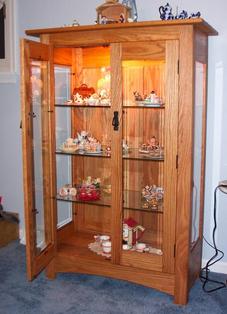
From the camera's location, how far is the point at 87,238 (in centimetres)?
330

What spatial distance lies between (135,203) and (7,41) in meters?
1.84

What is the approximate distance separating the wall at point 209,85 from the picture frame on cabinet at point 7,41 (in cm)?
5

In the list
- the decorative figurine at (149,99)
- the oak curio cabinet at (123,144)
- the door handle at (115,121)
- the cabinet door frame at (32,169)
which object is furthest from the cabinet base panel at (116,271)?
the decorative figurine at (149,99)

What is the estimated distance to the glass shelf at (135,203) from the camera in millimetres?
2765

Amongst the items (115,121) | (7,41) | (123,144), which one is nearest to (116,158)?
(123,144)

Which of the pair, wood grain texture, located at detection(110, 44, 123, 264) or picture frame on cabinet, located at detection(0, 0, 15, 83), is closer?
wood grain texture, located at detection(110, 44, 123, 264)

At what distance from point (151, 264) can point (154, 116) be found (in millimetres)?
1004

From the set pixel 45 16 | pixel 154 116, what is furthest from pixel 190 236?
pixel 45 16

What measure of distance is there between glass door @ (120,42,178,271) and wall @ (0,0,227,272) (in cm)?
44

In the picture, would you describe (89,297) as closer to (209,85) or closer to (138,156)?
(138,156)

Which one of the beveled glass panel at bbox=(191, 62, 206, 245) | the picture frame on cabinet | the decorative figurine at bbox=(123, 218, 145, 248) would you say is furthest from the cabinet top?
the decorative figurine at bbox=(123, 218, 145, 248)

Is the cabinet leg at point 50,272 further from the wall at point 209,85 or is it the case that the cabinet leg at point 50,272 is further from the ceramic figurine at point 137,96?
the ceramic figurine at point 137,96

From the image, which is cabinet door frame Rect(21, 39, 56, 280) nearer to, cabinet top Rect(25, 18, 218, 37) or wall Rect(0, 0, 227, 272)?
cabinet top Rect(25, 18, 218, 37)

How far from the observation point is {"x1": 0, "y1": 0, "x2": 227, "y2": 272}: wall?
288 centimetres
